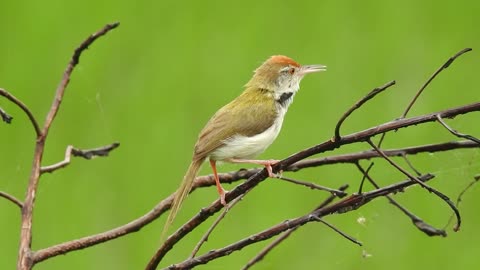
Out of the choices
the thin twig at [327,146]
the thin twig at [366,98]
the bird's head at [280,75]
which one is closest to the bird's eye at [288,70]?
the bird's head at [280,75]

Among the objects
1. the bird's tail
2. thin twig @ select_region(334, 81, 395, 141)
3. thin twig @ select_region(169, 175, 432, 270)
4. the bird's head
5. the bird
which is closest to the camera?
thin twig @ select_region(334, 81, 395, 141)

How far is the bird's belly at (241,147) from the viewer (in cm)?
242

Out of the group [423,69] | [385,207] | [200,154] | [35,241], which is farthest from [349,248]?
[200,154]

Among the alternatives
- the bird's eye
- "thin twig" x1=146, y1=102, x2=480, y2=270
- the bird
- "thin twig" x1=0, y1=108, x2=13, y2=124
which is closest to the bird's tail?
the bird

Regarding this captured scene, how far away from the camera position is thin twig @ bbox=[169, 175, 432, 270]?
60.8 inches

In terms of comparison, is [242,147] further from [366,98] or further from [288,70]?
[366,98]

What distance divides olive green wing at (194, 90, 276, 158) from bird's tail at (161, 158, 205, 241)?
59 mm

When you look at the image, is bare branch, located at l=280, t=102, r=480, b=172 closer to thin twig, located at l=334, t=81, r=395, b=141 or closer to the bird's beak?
thin twig, located at l=334, t=81, r=395, b=141

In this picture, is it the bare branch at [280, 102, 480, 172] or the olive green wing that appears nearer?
the bare branch at [280, 102, 480, 172]

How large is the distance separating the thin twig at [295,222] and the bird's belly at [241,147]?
0.82 m

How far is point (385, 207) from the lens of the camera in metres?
4.41

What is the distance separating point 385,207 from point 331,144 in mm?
3118

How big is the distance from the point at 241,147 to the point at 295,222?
0.88 metres

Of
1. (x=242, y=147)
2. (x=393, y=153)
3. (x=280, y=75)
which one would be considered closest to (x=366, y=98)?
(x=393, y=153)
